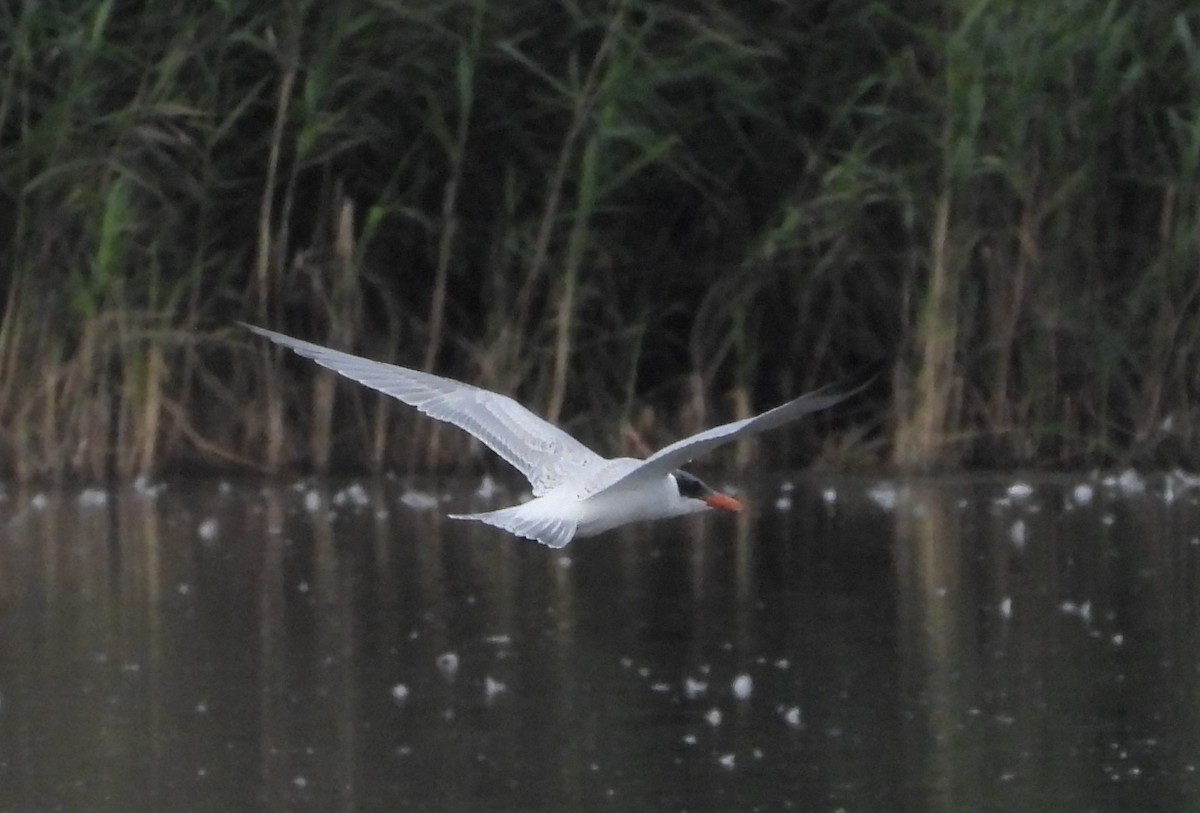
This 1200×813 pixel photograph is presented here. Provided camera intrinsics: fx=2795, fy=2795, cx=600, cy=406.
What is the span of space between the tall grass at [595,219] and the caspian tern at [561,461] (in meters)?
3.45

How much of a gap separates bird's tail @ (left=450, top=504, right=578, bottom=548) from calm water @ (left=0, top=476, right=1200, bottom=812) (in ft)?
1.97

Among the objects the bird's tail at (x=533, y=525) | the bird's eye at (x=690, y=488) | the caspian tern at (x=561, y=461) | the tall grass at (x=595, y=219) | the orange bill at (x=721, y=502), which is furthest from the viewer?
the tall grass at (x=595, y=219)

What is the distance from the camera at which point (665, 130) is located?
459 inches

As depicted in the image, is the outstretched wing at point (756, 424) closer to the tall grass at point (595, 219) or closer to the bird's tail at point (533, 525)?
the bird's tail at point (533, 525)

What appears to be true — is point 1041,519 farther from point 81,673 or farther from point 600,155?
point 81,673

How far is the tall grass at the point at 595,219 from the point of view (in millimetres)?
11305

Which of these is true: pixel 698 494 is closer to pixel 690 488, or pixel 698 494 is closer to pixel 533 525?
pixel 690 488

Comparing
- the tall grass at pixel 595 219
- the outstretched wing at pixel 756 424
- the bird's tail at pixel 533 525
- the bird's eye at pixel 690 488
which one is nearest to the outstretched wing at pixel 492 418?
the bird's eye at pixel 690 488

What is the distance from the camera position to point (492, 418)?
796 centimetres

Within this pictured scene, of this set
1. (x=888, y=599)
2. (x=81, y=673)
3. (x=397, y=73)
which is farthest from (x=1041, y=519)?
(x=81, y=673)

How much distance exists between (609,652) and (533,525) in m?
1.59

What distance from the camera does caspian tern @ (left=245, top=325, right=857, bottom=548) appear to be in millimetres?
6527

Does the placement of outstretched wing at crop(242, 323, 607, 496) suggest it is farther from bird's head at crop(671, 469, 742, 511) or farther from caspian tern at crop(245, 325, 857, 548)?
bird's head at crop(671, 469, 742, 511)

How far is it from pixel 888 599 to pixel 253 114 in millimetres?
4072
